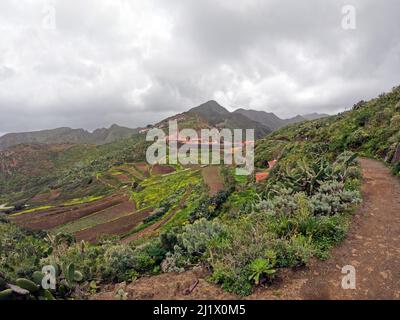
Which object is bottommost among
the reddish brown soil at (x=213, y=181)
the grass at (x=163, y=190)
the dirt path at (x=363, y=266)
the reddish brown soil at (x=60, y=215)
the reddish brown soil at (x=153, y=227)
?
the reddish brown soil at (x=60, y=215)

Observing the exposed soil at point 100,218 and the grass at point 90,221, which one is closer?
the grass at point 90,221

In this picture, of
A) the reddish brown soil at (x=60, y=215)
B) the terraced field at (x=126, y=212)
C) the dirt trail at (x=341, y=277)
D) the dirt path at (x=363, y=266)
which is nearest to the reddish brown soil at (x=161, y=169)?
the terraced field at (x=126, y=212)

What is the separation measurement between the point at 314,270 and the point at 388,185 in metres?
5.32

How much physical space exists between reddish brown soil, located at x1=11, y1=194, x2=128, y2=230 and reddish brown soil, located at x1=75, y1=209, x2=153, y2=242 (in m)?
7.63

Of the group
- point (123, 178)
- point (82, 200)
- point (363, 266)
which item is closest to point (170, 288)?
point (363, 266)

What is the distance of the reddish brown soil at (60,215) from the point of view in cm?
3262

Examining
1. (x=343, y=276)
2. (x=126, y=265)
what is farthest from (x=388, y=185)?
(x=126, y=265)

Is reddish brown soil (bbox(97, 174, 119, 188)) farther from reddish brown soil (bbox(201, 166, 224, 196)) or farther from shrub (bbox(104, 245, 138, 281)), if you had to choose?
shrub (bbox(104, 245, 138, 281))

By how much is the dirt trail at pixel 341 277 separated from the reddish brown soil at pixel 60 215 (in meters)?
31.2

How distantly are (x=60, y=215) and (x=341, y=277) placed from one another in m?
37.6

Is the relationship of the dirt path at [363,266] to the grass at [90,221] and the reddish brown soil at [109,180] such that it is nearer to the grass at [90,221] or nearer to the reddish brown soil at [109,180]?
the grass at [90,221]

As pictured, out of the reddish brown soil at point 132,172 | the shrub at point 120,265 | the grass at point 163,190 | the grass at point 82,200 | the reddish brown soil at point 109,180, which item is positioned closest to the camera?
the shrub at point 120,265

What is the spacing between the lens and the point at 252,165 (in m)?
29.7
